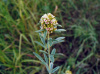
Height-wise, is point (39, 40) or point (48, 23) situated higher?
point (48, 23)

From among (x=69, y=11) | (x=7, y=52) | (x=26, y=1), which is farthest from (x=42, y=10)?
(x=7, y=52)

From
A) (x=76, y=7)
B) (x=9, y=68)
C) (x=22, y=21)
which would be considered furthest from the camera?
(x=76, y=7)

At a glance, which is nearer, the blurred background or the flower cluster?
the flower cluster

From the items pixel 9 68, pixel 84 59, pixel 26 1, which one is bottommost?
pixel 84 59

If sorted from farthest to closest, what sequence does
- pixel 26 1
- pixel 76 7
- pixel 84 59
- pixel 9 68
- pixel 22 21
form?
→ pixel 76 7 → pixel 26 1 → pixel 22 21 → pixel 84 59 → pixel 9 68

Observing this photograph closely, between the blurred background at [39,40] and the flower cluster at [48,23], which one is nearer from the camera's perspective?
the flower cluster at [48,23]

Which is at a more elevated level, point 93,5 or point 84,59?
point 93,5

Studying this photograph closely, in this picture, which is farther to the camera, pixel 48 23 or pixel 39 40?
pixel 39 40

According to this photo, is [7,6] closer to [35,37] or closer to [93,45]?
[35,37]
